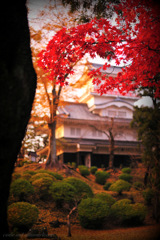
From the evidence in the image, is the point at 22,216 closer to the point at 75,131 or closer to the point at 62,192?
the point at 62,192

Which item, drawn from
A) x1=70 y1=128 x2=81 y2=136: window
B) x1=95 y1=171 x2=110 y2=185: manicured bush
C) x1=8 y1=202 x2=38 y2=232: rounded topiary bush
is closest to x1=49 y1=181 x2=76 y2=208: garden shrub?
x1=8 y1=202 x2=38 y2=232: rounded topiary bush

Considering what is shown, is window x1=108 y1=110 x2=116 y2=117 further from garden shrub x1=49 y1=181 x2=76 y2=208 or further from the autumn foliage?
the autumn foliage

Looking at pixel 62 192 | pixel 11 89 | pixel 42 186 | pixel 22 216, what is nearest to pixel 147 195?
pixel 62 192

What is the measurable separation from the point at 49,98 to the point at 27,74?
497 inches

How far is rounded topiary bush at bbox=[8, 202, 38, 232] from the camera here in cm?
653

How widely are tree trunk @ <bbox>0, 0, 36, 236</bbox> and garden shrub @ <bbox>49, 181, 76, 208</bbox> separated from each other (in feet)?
21.8

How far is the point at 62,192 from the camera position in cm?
903

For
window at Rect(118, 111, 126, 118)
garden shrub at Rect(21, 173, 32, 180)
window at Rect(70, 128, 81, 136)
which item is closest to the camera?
garden shrub at Rect(21, 173, 32, 180)

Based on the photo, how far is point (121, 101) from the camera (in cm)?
2703

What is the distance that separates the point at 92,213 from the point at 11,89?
6.72 meters

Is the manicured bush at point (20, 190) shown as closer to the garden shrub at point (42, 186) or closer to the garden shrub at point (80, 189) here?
the garden shrub at point (42, 186)

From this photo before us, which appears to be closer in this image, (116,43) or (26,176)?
(116,43)

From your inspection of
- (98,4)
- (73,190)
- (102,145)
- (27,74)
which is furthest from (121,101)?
(27,74)

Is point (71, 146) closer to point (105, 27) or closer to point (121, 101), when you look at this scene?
point (121, 101)
